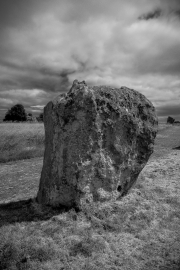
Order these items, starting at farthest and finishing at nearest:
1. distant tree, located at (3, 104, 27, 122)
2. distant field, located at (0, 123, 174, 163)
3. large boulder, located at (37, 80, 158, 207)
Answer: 1. distant tree, located at (3, 104, 27, 122)
2. distant field, located at (0, 123, 174, 163)
3. large boulder, located at (37, 80, 158, 207)

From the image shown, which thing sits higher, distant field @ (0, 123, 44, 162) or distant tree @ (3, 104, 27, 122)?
distant tree @ (3, 104, 27, 122)

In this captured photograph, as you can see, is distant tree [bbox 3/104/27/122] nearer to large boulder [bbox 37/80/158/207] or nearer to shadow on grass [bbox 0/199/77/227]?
shadow on grass [bbox 0/199/77/227]

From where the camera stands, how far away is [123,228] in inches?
204

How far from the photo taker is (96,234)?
4.91m

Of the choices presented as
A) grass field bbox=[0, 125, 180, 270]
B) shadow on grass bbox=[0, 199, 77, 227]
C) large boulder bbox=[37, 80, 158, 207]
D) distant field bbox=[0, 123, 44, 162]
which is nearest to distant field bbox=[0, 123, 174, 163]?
distant field bbox=[0, 123, 44, 162]

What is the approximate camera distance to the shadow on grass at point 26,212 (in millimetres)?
5539

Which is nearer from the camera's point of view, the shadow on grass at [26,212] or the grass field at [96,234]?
the grass field at [96,234]

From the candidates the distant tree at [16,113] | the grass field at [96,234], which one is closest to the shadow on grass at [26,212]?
the grass field at [96,234]

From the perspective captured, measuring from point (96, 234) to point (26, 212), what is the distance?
2205 mm

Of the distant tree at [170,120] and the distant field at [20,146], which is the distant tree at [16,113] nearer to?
the distant field at [20,146]

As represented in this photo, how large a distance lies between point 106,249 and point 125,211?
168 centimetres

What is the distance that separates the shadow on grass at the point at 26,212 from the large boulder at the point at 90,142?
0.21 meters

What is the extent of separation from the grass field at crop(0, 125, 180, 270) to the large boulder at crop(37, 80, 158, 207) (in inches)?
21.9

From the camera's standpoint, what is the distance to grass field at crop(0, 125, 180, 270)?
4.02 m
